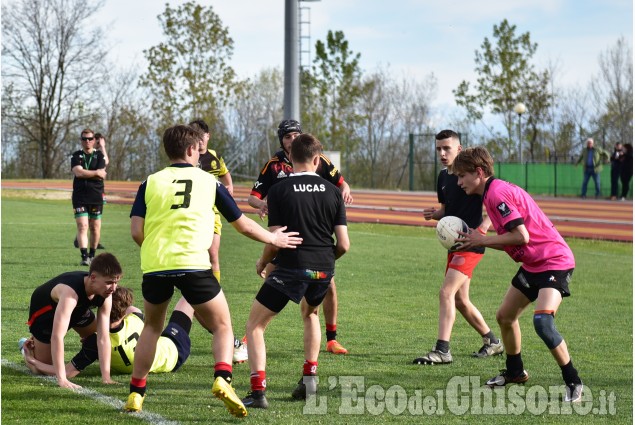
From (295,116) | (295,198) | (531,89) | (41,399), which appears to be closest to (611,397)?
(295,198)

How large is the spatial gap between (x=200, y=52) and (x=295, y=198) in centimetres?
4174

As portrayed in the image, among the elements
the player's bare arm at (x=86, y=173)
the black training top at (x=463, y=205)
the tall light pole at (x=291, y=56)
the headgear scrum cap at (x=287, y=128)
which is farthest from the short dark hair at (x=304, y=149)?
Result: the tall light pole at (x=291, y=56)

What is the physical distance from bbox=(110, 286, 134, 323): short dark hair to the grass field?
48 cm

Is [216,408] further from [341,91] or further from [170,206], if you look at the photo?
[341,91]

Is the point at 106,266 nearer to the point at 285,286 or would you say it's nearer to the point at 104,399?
the point at 104,399

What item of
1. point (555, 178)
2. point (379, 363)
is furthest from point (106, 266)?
point (555, 178)

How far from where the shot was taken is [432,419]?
601 cm

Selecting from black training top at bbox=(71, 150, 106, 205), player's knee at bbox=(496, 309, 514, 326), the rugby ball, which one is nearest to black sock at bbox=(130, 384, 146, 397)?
the rugby ball

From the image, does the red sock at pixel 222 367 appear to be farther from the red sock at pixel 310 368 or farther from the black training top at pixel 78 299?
the black training top at pixel 78 299

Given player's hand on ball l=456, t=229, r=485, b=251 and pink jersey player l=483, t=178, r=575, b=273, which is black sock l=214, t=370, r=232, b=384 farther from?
pink jersey player l=483, t=178, r=575, b=273

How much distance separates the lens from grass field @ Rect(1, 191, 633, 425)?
612 cm

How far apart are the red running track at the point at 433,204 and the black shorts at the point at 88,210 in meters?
11.3

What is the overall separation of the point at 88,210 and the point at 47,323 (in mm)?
8232

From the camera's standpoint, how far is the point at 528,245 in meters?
6.69
